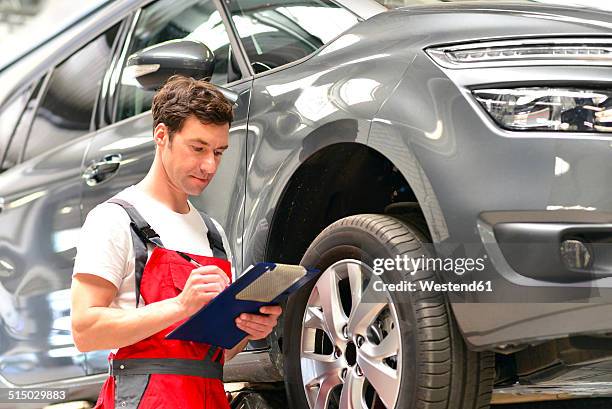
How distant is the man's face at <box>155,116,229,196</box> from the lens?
1.89 m

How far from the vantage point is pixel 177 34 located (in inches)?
127

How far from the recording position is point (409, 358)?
2117 mm

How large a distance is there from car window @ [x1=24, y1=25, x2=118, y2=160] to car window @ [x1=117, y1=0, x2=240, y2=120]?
16 centimetres

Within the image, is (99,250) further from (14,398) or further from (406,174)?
(14,398)

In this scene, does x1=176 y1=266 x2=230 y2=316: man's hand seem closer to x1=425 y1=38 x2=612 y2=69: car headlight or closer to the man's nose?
the man's nose

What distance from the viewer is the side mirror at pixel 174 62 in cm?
265

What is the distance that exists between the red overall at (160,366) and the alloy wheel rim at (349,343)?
0.45m

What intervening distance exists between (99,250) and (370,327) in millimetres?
707

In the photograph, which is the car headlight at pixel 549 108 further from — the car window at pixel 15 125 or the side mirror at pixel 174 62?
the car window at pixel 15 125

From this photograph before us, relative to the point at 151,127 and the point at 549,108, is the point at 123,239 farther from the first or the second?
the point at 151,127

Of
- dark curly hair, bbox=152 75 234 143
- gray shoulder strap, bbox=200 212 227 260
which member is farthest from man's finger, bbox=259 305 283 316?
dark curly hair, bbox=152 75 234 143

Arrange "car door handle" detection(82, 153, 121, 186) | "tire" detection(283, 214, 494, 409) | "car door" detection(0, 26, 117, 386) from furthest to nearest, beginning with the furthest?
"car door" detection(0, 26, 117, 386)
"car door handle" detection(82, 153, 121, 186)
"tire" detection(283, 214, 494, 409)

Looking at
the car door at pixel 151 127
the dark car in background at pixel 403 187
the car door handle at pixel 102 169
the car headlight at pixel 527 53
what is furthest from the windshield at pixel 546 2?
the car door handle at pixel 102 169

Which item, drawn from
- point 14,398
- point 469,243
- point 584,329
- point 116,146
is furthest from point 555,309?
point 14,398
